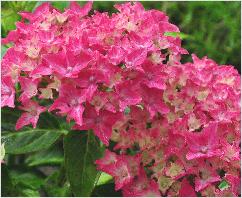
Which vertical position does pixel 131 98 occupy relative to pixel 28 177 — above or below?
above

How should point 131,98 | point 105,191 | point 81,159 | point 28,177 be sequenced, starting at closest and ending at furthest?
point 131,98 < point 81,159 < point 105,191 < point 28,177

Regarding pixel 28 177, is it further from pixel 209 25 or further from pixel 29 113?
pixel 209 25

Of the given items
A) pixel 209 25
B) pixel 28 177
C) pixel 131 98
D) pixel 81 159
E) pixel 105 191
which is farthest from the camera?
pixel 209 25

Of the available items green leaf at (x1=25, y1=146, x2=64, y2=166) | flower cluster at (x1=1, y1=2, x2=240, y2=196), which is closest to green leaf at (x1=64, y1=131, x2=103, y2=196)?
flower cluster at (x1=1, y1=2, x2=240, y2=196)

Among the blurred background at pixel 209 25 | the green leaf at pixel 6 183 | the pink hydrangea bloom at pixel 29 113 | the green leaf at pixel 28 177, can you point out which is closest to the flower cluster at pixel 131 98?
the pink hydrangea bloom at pixel 29 113

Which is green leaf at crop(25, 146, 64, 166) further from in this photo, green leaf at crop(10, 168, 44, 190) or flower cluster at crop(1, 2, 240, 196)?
flower cluster at crop(1, 2, 240, 196)

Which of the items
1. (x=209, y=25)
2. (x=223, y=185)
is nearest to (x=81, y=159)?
(x=223, y=185)

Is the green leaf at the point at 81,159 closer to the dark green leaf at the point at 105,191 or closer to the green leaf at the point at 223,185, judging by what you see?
the dark green leaf at the point at 105,191
